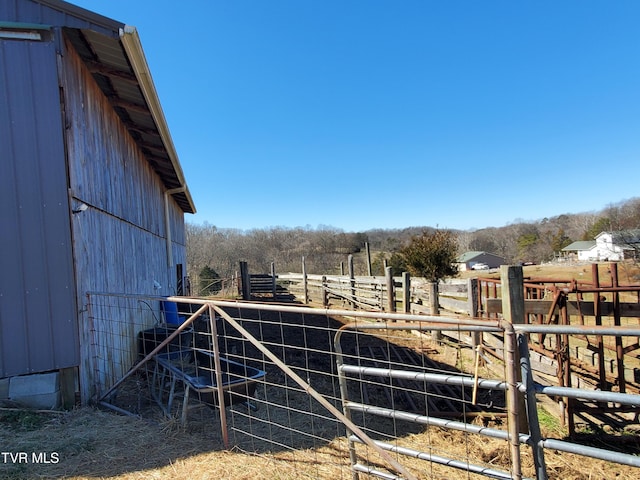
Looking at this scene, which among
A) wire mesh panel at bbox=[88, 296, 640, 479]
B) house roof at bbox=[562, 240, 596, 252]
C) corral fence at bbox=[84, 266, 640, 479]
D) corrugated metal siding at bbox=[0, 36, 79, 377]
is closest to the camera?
corral fence at bbox=[84, 266, 640, 479]

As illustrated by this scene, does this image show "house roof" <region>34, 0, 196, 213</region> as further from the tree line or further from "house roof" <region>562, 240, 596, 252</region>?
"house roof" <region>562, 240, 596, 252</region>

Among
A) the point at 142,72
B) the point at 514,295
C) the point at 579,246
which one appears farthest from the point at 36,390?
the point at 579,246

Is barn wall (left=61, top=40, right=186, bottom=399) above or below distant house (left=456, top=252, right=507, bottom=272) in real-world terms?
above

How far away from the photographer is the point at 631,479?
3.51 metres

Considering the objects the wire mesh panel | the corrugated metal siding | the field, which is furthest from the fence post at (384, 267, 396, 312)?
the corrugated metal siding

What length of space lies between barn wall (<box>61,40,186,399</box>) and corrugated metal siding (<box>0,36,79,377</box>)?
139 mm

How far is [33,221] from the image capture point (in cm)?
399

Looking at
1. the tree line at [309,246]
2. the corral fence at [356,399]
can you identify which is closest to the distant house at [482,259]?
the tree line at [309,246]

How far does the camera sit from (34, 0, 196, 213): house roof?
13.4 feet

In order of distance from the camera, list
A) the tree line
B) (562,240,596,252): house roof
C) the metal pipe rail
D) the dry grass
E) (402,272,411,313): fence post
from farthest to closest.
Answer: (562,240,596,252): house roof < the tree line < (402,272,411,313): fence post < the dry grass < the metal pipe rail

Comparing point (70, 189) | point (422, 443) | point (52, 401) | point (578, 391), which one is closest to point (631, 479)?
point (422, 443)

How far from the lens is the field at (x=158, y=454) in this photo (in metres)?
2.89

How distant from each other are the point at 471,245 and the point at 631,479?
79700 mm

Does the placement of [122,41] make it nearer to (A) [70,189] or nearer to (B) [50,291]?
(A) [70,189]
